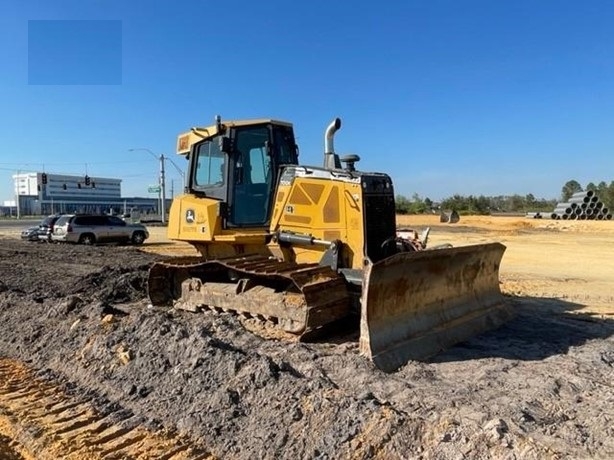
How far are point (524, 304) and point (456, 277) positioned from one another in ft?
11.2

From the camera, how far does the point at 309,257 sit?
25.1 feet

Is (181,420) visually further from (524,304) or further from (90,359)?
(524,304)

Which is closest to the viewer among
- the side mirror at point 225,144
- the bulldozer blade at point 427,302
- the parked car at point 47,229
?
the bulldozer blade at point 427,302

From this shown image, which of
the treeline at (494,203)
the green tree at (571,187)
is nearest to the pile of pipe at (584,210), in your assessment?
the treeline at (494,203)

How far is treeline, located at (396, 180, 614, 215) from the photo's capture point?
214ft

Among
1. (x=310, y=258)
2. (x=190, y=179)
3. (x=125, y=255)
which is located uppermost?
(x=190, y=179)

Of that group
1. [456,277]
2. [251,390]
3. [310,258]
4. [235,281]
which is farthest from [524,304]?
[251,390]

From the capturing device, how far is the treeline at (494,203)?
6531cm

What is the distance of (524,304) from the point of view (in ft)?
33.8

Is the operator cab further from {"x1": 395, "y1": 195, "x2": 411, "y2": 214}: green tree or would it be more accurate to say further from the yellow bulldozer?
{"x1": 395, "y1": 195, "x2": 411, "y2": 214}: green tree

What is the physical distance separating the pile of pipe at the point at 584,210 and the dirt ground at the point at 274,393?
4363cm

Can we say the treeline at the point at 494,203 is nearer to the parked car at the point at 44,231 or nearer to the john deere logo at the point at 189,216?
the parked car at the point at 44,231

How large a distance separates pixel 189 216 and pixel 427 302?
3928mm

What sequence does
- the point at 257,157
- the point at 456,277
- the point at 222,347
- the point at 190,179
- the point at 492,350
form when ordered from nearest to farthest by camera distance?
the point at 222,347 < the point at 492,350 < the point at 456,277 < the point at 257,157 < the point at 190,179
